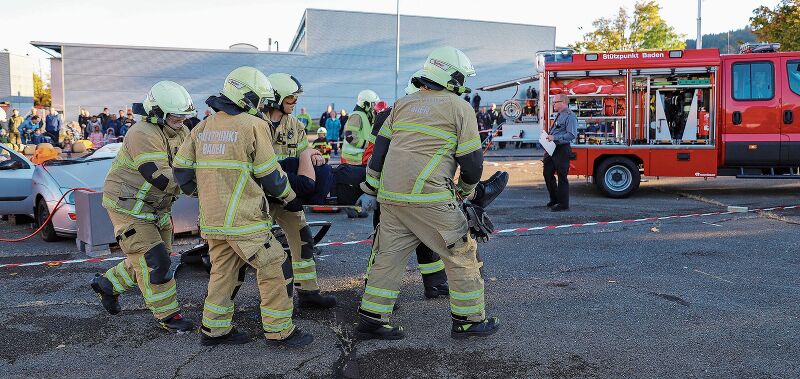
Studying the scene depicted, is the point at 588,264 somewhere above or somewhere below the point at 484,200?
below

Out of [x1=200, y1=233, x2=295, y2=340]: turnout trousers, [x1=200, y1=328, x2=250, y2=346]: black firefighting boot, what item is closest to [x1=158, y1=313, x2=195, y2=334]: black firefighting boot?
[x1=200, y1=328, x2=250, y2=346]: black firefighting boot

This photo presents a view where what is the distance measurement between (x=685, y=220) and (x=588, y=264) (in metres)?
3.22

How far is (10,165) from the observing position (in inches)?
393

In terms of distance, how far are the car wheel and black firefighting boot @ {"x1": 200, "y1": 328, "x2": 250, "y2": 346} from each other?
Result: 499 centimetres

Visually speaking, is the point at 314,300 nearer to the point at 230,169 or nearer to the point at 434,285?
the point at 434,285

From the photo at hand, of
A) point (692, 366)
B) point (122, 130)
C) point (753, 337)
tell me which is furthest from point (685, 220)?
point (122, 130)

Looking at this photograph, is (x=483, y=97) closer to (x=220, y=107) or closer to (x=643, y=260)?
(x=643, y=260)

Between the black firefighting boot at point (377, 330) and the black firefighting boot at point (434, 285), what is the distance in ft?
3.29

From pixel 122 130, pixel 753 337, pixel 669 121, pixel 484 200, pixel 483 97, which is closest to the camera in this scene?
pixel 753 337

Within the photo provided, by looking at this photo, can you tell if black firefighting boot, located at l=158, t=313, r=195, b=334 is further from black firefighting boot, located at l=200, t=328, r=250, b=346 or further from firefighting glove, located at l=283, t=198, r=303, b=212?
firefighting glove, located at l=283, t=198, r=303, b=212

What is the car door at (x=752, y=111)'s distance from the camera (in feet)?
37.1

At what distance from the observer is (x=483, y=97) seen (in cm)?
4347

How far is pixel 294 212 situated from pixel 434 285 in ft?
4.31

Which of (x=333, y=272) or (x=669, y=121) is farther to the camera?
(x=669, y=121)
